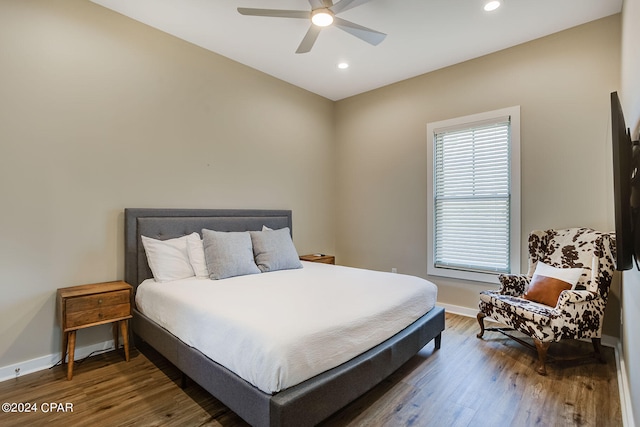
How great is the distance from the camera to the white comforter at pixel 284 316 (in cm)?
166

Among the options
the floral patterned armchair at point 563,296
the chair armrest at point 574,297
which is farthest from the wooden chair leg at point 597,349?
the chair armrest at point 574,297

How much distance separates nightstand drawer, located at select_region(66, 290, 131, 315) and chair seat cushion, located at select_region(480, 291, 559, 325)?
326cm

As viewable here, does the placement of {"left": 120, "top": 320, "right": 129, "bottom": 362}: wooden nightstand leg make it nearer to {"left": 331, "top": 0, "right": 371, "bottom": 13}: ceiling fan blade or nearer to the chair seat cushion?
{"left": 331, "top": 0, "right": 371, "bottom": 13}: ceiling fan blade

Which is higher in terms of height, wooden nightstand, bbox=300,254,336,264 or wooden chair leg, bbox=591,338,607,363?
wooden nightstand, bbox=300,254,336,264

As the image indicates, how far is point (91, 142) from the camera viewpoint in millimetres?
2881

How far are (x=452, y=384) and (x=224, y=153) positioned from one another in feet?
10.7

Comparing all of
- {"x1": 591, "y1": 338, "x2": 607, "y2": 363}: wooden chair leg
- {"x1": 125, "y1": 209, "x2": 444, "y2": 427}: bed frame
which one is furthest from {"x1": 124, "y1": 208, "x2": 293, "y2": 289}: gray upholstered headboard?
{"x1": 591, "y1": 338, "x2": 607, "y2": 363}: wooden chair leg

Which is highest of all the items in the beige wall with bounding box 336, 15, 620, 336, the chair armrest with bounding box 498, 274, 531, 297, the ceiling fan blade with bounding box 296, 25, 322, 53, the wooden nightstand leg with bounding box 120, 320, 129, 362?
the ceiling fan blade with bounding box 296, 25, 322, 53

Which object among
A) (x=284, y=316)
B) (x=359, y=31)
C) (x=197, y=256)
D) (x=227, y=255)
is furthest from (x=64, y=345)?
(x=359, y=31)

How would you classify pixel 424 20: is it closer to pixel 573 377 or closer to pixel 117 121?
pixel 117 121

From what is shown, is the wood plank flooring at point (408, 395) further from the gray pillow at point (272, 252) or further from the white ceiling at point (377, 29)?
the white ceiling at point (377, 29)

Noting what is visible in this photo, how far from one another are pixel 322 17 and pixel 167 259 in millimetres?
2515

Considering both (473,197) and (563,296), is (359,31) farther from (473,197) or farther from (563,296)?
(563,296)

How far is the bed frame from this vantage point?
63.7 inches
